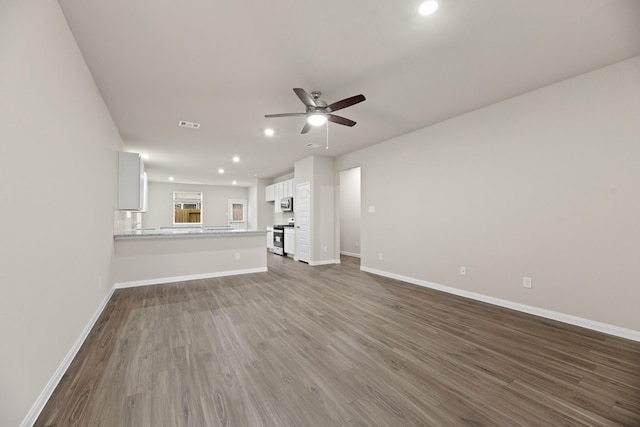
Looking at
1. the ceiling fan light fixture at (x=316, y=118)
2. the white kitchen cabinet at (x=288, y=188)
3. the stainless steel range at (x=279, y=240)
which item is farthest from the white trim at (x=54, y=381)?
the white kitchen cabinet at (x=288, y=188)

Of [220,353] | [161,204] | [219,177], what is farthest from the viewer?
[161,204]

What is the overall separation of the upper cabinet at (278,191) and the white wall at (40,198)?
569 centimetres

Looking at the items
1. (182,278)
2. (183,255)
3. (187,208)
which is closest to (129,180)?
(183,255)

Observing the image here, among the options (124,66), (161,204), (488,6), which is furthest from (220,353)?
(161,204)

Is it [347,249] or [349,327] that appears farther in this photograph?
[347,249]

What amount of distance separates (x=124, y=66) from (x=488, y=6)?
328 centimetres

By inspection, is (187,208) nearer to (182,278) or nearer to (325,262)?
(182,278)

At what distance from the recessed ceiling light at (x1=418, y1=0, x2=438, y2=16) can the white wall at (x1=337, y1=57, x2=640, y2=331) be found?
7.10 ft

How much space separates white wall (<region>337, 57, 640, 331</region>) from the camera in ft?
8.31

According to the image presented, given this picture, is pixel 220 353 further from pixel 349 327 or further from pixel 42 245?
pixel 42 245

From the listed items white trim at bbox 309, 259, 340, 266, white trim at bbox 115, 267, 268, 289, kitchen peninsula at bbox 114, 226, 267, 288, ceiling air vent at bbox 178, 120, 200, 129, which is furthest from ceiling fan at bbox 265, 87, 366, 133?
white trim at bbox 309, 259, 340, 266

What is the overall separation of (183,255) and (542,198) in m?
5.64

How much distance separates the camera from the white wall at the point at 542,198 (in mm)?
2533

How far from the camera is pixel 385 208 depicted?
5.09 m
